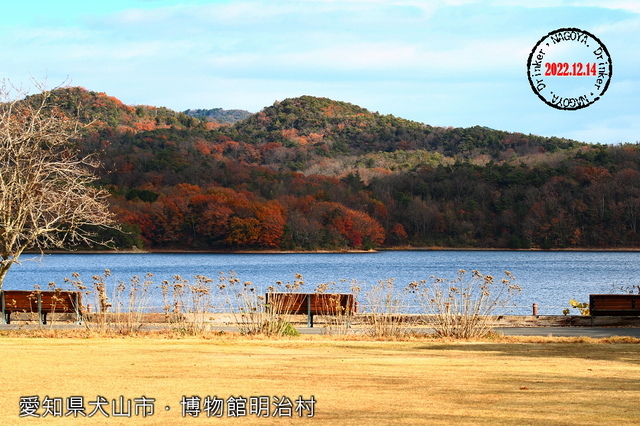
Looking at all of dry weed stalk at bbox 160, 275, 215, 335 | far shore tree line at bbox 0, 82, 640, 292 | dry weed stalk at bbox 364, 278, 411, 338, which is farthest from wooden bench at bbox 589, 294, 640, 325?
far shore tree line at bbox 0, 82, 640, 292

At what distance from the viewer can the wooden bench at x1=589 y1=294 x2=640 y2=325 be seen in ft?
66.2

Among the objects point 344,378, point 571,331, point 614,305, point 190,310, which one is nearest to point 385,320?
point 190,310

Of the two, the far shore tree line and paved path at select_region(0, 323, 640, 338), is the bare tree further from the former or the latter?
the far shore tree line

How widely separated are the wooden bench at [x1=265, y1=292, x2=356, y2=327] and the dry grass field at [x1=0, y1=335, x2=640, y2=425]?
9.77ft

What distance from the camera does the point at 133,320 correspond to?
1725 cm

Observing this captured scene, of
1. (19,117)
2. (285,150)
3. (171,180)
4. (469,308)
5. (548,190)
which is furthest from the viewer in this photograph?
(285,150)

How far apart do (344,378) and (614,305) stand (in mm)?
11566

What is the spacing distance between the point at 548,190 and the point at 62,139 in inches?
3592

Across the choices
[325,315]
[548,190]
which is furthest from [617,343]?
[548,190]

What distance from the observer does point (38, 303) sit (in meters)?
19.4

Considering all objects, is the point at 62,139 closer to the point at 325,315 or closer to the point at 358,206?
the point at 325,315

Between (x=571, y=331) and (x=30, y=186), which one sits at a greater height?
(x=30, y=186)

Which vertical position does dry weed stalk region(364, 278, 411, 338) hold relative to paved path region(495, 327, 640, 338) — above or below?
above

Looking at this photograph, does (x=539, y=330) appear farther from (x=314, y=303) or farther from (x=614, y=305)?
(x=314, y=303)
